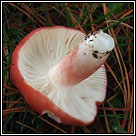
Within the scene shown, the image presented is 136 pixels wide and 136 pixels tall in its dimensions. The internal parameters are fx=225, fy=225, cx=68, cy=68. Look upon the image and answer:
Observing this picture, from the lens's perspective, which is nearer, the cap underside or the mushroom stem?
the mushroom stem

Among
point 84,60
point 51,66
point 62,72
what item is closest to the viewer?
point 84,60

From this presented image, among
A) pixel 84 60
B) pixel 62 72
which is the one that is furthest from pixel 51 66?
pixel 84 60

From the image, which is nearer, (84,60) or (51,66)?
(84,60)

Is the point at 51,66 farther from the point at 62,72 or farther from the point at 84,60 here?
the point at 84,60

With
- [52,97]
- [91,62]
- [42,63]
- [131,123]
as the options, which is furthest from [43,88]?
[131,123]

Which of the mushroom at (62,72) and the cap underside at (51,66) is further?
the cap underside at (51,66)

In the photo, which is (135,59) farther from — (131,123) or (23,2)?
(23,2)
